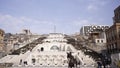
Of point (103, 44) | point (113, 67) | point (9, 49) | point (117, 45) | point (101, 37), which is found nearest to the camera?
point (113, 67)

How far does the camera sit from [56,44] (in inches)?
3462

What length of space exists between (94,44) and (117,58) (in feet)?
113

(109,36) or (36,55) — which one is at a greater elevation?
(109,36)

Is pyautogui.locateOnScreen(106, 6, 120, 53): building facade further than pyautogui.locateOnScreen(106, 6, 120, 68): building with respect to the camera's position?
Yes

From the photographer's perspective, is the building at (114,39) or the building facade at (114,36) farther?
the building facade at (114,36)

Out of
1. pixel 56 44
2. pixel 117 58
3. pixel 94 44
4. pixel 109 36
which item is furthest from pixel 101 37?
pixel 117 58

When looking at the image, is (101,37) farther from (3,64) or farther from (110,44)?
(3,64)

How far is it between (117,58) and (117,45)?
704 cm

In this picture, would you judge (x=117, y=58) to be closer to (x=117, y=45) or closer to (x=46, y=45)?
(x=117, y=45)

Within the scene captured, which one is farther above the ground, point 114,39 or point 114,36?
point 114,36

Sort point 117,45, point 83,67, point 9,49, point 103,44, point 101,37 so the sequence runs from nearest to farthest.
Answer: point 83,67 < point 117,45 < point 103,44 < point 9,49 < point 101,37

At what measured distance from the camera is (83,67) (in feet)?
147

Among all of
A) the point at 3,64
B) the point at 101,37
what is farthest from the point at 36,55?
the point at 101,37

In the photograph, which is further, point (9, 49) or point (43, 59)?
point (9, 49)
